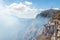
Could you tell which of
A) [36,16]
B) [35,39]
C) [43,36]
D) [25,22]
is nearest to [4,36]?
[25,22]

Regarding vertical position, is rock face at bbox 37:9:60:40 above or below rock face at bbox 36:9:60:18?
below

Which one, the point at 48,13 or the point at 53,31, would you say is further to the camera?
the point at 48,13

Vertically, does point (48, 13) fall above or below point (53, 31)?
above

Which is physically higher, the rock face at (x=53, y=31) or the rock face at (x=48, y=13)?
the rock face at (x=48, y=13)

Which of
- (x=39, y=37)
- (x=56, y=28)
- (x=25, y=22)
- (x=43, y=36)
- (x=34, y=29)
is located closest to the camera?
(x=56, y=28)

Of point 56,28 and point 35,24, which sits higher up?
point 35,24

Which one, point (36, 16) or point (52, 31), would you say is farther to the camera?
point (36, 16)

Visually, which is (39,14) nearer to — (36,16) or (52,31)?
(36,16)

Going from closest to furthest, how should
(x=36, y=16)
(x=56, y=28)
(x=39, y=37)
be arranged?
(x=56, y=28) → (x=39, y=37) → (x=36, y=16)

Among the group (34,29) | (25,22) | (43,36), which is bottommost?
(43,36)

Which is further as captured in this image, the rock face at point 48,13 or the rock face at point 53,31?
the rock face at point 48,13

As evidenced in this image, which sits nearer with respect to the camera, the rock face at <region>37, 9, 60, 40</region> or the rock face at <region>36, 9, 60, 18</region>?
the rock face at <region>37, 9, 60, 40</region>
